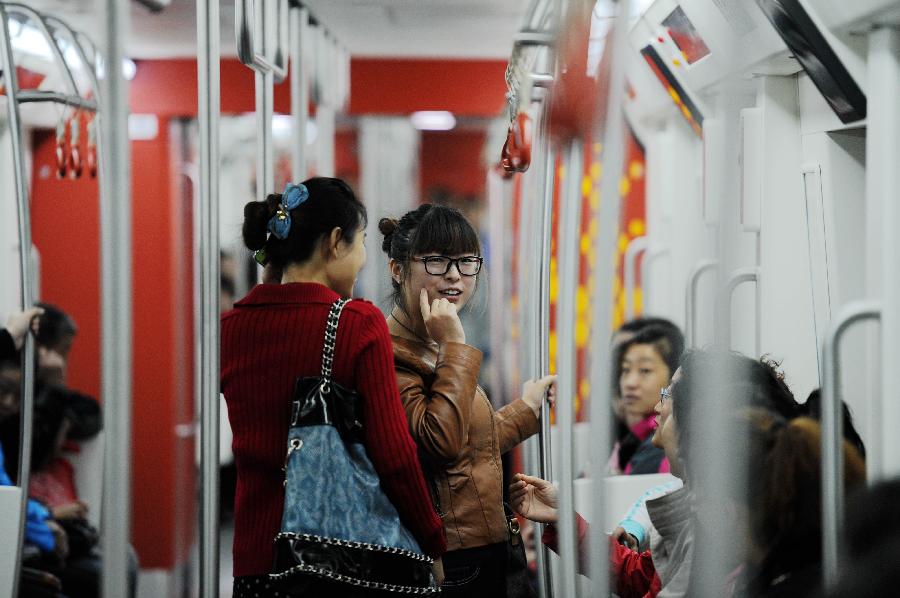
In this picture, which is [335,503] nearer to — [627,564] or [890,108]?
[627,564]

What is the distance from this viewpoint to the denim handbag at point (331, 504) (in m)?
1.56

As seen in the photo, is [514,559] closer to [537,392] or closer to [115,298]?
[537,392]

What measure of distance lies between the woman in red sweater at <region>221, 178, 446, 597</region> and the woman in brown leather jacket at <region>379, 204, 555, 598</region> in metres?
0.11

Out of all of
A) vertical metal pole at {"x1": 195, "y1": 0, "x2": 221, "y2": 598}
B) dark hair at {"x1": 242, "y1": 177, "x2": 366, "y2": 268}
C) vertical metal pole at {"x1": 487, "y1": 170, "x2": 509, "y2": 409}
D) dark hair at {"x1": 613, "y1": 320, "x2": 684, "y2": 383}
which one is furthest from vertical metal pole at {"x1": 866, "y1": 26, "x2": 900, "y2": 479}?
vertical metal pole at {"x1": 487, "y1": 170, "x2": 509, "y2": 409}

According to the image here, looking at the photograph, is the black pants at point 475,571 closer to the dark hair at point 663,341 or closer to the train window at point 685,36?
the dark hair at point 663,341

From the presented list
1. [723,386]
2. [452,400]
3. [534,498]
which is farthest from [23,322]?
[723,386]

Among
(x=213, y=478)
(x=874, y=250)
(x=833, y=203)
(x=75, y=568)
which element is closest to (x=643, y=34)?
(x=833, y=203)

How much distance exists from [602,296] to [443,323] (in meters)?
0.51

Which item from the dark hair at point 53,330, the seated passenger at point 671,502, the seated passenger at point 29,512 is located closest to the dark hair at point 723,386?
the seated passenger at point 671,502

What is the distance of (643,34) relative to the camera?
2.99 m

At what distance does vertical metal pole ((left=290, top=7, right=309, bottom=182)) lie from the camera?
274 centimetres

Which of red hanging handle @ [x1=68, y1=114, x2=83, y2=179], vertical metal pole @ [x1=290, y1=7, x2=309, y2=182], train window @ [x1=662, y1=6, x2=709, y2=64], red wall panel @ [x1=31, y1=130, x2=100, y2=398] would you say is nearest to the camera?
train window @ [x1=662, y1=6, x2=709, y2=64]

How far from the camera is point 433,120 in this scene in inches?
191

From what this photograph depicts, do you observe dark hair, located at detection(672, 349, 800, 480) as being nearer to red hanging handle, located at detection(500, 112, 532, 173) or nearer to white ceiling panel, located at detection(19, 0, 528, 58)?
red hanging handle, located at detection(500, 112, 532, 173)
